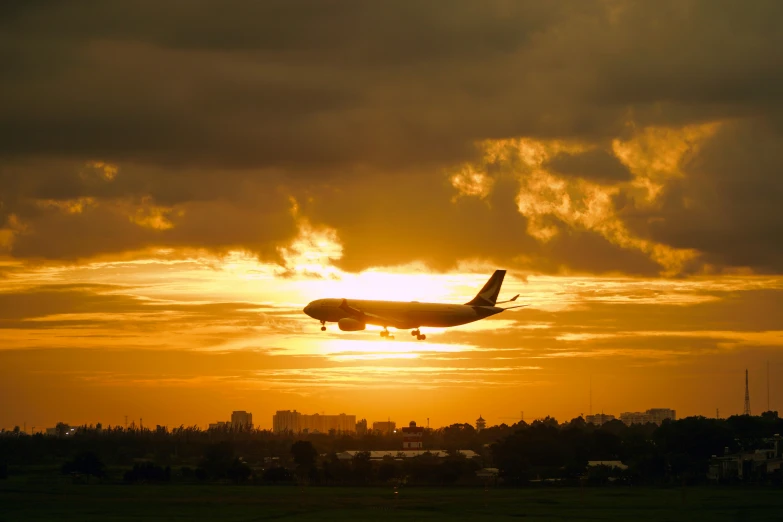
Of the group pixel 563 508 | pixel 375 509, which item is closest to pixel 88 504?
pixel 375 509

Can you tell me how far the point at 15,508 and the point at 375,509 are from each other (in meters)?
61.8

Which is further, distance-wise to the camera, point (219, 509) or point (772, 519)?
point (219, 509)

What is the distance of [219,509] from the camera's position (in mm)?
191250

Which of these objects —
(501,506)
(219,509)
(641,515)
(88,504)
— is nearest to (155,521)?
(219,509)

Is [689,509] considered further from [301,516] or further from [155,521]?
[155,521]

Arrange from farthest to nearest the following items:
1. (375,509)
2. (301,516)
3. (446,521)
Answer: (375,509) < (301,516) < (446,521)

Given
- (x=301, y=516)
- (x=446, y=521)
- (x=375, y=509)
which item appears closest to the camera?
(x=446, y=521)

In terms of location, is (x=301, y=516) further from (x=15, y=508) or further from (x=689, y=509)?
(x=689, y=509)

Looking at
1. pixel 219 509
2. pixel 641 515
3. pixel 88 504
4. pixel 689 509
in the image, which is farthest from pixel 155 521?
pixel 689 509

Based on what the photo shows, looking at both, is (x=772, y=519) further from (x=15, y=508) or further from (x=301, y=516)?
(x=15, y=508)

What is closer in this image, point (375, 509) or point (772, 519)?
point (772, 519)

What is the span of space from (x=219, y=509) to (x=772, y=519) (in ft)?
300

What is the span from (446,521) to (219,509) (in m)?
45.1

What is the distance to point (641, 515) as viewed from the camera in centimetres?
17788
